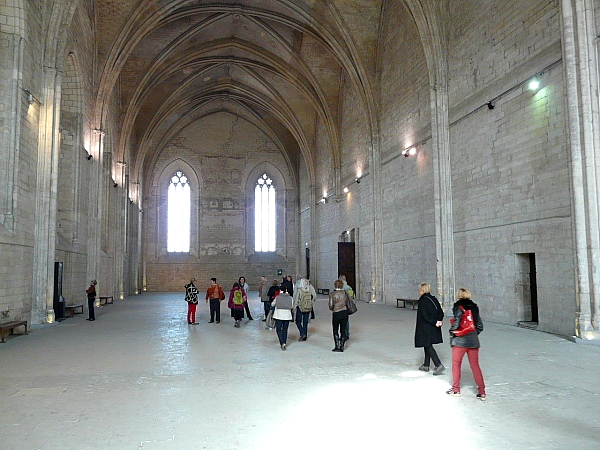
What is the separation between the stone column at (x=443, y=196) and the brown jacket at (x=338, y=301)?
682 cm

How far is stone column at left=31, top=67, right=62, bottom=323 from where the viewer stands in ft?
40.0

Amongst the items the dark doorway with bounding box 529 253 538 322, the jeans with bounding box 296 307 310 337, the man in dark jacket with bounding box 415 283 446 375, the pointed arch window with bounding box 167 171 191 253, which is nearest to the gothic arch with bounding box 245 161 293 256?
the pointed arch window with bounding box 167 171 191 253

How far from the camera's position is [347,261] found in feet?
75.0

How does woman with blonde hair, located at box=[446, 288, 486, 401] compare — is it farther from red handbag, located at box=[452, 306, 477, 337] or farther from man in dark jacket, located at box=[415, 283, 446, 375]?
man in dark jacket, located at box=[415, 283, 446, 375]

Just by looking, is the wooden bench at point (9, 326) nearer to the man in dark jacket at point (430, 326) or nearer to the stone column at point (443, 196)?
the man in dark jacket at point (430, 326)

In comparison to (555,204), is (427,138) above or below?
above

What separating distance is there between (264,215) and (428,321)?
28403mm

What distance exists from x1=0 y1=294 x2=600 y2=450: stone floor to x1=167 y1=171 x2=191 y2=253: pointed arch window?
23.6 metres

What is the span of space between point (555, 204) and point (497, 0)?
5.56 meters

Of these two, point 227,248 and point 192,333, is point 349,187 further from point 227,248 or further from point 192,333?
point 192,333

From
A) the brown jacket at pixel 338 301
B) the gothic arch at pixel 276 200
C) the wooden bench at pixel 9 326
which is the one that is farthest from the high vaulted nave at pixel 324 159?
the gothic arch at pixel 276 200

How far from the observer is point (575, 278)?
9.48 m

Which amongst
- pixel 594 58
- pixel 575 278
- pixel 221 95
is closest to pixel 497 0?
pixel 594 58

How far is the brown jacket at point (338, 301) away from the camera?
8.52 meters
